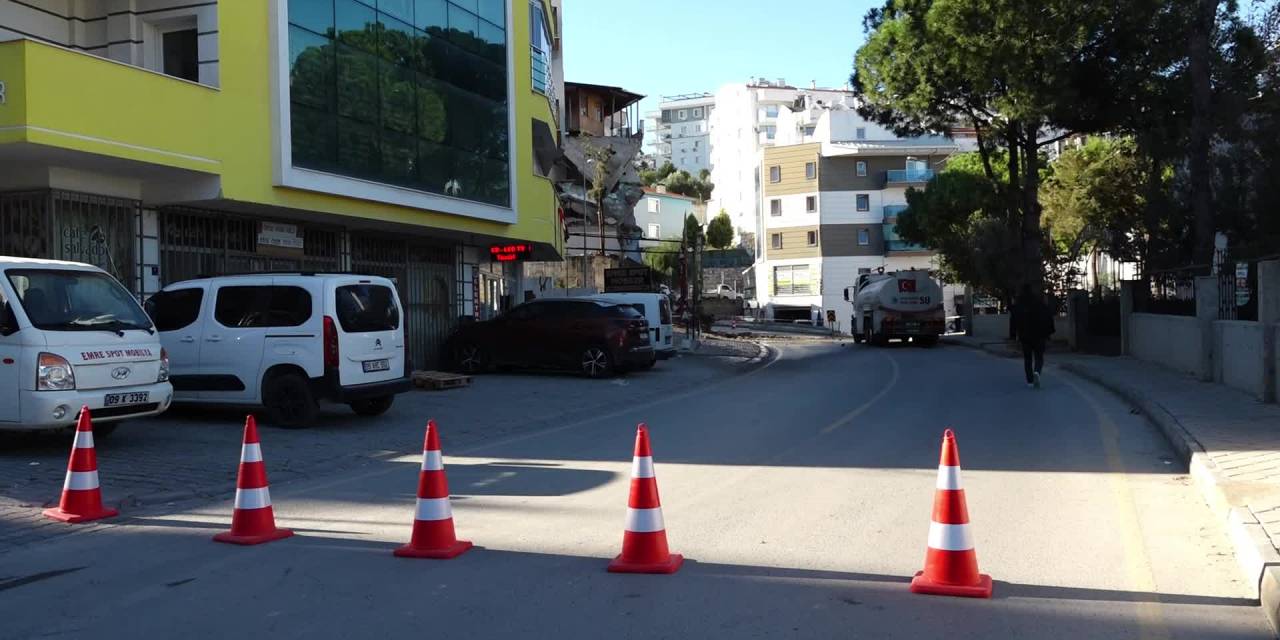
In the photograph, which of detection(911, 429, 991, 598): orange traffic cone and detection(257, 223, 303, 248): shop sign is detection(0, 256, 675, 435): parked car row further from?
detection(911, 429, 991, 598): orange traffic cone

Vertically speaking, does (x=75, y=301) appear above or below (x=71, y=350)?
above

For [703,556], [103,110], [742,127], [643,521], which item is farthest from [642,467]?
[742,127]

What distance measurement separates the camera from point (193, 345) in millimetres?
14219

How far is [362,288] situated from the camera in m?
14.4

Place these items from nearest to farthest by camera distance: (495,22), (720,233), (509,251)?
1. (495,22)
2. (509,251)
3. (720,233)

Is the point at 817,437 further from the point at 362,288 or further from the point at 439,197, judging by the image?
the point at 439,197

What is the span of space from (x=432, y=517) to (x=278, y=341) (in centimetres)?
763

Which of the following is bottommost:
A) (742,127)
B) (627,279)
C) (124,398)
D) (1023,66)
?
(124,398)

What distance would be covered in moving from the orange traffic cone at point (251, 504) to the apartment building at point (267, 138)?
7.60 m

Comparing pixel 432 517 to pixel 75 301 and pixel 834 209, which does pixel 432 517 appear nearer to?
pixel 75 301

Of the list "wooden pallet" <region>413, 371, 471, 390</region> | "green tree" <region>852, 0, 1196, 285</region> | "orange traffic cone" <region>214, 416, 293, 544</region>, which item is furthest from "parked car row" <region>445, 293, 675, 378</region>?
"orange traffic cone" <region>214, 416, 293, 544</region>

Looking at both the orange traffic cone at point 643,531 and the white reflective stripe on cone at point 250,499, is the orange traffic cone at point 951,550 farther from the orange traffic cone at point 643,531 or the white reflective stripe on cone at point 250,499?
the white reflective stripe on cone at point 250,499

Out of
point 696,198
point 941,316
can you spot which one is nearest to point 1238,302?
point 941,316

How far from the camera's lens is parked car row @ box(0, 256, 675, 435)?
10.6 meters
